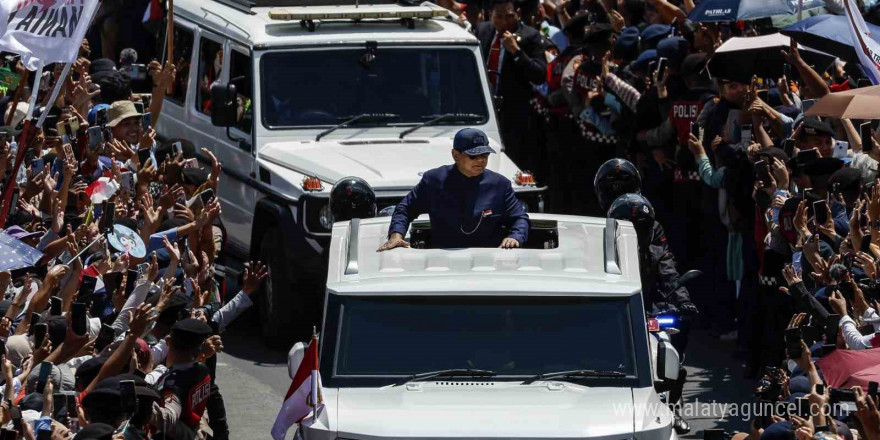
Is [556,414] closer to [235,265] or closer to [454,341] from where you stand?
[454,341]

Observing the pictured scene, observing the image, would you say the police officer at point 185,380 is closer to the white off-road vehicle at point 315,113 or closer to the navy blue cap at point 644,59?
A: the white off-road vehicle at point 315,113

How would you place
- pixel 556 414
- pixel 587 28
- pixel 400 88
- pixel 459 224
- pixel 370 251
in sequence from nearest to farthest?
pixel 556 414
pixel 370 251
pixel 459 224
pixel 400 88
pixel 587 28

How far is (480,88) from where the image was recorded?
1595 cm

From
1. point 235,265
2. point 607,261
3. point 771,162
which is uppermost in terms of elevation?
point 607,261

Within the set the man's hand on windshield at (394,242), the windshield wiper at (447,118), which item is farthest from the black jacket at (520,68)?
the man's hand on windshield at (394,242)

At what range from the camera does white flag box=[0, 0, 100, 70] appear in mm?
10617

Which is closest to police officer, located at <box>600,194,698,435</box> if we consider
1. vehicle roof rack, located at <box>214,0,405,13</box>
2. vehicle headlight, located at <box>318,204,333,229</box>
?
vehicle headlight, located at <box>318,204,333,229</box>

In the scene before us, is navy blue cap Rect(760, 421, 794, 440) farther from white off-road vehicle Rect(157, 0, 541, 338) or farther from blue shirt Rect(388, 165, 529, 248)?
white off-road vehicle Rect(157, 0, 541, 338)

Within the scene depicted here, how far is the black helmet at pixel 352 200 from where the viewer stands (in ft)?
41.7

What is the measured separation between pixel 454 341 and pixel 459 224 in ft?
5.71

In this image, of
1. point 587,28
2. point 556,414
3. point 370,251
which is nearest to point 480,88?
point 587,28

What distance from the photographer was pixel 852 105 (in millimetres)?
11781

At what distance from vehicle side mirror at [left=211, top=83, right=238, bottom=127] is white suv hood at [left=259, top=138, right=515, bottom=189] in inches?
15.9

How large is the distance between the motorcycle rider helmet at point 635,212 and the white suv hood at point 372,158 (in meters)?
2.90
